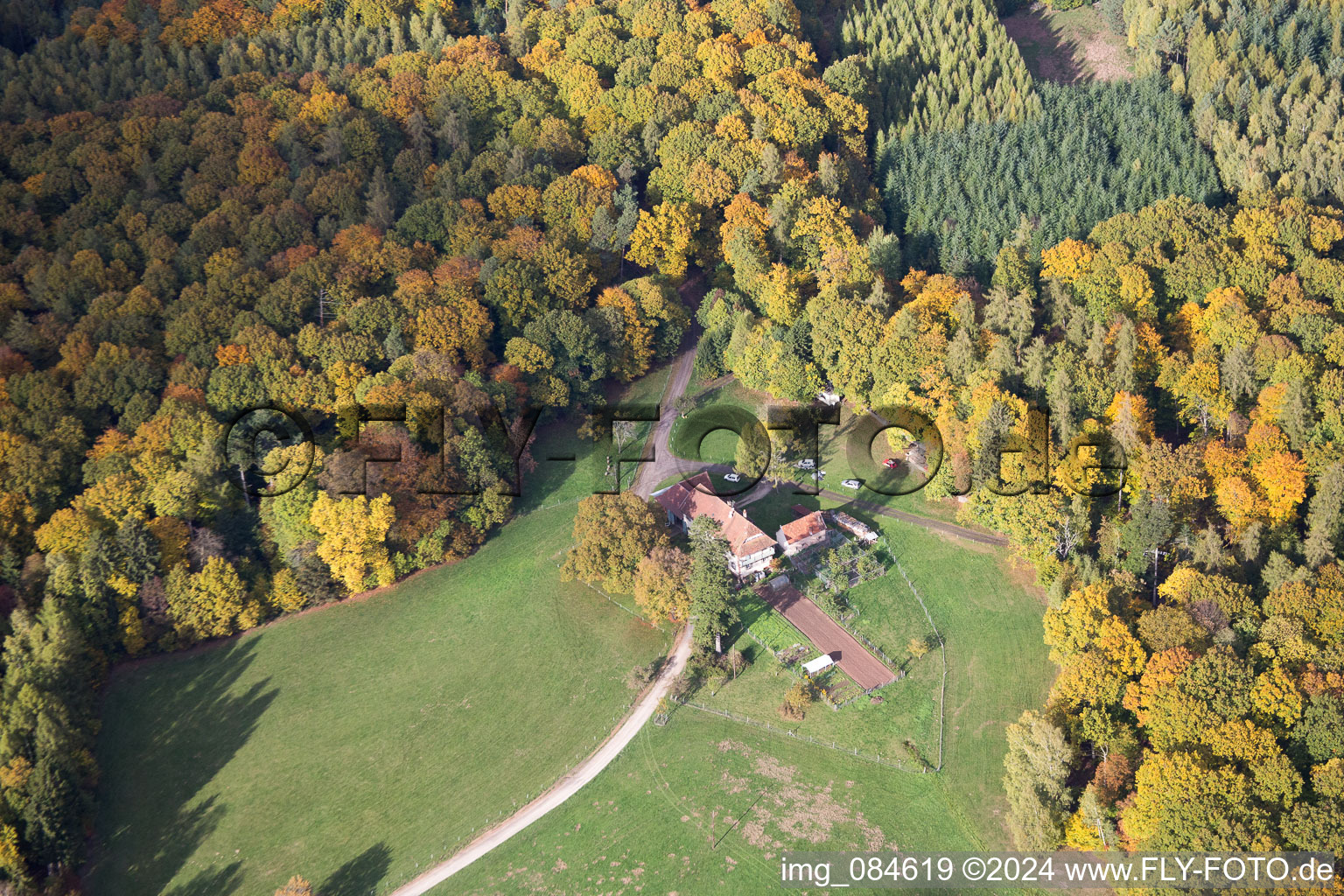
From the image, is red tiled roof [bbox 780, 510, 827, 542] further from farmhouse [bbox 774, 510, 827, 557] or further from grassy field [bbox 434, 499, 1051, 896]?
grassy field [bbox 434, 499, 1051, 896]

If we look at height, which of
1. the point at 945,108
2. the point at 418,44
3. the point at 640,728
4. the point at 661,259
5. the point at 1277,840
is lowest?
the point at 1277,840

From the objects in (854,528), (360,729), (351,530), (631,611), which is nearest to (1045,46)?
(854,528)

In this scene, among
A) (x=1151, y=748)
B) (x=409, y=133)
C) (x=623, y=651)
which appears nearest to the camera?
(x=1151, y=748)

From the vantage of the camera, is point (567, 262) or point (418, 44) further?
point (418, 44)

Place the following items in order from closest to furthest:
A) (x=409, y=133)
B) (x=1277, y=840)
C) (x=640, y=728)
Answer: (x=1277, y=840), (x=640, y=728), (x=409, y=133)

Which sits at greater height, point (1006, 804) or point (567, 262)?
point (567, 262)

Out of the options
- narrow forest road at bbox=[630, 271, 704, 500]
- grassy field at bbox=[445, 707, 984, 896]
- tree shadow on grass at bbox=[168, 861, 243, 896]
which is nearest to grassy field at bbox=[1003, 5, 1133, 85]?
narrow forest road at bbox=[630, 271, 704, 500]

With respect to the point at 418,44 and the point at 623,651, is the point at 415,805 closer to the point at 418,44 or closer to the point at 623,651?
the point at 623,651

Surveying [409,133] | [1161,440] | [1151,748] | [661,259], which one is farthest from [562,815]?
[409,133]
